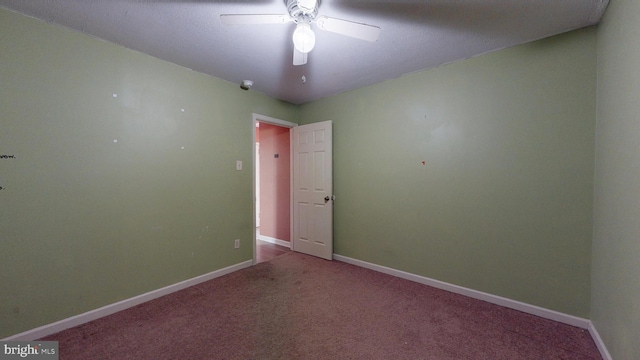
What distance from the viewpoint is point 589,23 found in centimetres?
179

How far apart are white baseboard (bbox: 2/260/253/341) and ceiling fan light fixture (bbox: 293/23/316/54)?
8.53 ft

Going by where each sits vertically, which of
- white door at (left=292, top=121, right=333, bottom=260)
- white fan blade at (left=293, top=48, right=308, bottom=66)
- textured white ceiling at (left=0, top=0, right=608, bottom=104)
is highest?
textured white ceiling at (left=0, top=0, right=608, bottom=104)

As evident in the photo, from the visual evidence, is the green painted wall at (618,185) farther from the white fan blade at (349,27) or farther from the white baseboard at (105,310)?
the white baseboard at (105,310)

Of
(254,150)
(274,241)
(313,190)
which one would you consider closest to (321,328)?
(313,190)

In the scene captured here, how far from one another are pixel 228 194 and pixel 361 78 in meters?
2.17

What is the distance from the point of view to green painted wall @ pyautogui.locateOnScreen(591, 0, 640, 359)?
1256 millimetres

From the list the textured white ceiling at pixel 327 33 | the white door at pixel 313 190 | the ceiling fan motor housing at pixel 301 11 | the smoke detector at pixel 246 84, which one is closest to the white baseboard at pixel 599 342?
the textured white ceiling at pixel 327 33

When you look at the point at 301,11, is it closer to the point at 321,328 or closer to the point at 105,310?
the point at 321,328

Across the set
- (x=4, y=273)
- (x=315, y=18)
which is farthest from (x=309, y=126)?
(x=4, y=273)

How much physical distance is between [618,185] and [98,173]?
3768 millimetres

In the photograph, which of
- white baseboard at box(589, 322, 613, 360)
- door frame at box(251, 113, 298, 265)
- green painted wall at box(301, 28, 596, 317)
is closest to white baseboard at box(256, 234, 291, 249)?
door frame at box(251, 113, 298, 265)

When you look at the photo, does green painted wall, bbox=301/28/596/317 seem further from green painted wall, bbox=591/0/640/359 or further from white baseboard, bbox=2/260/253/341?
white baseboard, bbox=2/260/253/341

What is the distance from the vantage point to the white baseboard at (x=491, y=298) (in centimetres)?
191

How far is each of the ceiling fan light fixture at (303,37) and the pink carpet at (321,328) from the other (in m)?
2.09
